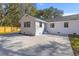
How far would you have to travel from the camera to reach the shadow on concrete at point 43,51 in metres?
5.32

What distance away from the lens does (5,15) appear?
596 cm

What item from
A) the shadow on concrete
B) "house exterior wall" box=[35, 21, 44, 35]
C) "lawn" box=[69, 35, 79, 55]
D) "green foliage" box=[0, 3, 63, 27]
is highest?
"green foliage" box=[0, 3, 63, 27]

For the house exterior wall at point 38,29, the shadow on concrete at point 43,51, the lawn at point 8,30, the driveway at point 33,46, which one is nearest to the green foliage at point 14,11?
the lawn at point 8,30

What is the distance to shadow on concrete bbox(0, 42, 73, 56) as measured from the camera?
532 cm

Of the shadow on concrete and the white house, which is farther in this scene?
the white house

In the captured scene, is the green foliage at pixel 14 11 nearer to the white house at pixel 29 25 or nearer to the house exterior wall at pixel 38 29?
the white house at pixel 29 25

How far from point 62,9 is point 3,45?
263 cm

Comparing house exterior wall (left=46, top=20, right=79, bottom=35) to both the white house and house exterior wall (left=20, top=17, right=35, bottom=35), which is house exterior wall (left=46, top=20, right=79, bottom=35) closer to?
the white house

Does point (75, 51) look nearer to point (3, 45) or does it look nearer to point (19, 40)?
point (19, 40)

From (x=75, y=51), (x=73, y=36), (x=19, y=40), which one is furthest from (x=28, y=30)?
(x=75, y=51)

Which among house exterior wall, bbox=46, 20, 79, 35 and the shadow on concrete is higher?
house exterior wall, bbox=46, 20, 79, 35

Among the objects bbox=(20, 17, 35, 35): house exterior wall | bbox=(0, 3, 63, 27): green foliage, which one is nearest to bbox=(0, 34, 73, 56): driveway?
bbox=(20, 17, 35, 35): house exterior wall

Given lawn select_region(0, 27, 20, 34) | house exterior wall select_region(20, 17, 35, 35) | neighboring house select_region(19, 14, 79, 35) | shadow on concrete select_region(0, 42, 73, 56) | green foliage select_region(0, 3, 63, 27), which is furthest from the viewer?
neighboring house select_region(19, 14, 79, 35)

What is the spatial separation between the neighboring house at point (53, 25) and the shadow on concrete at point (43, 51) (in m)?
1.18
